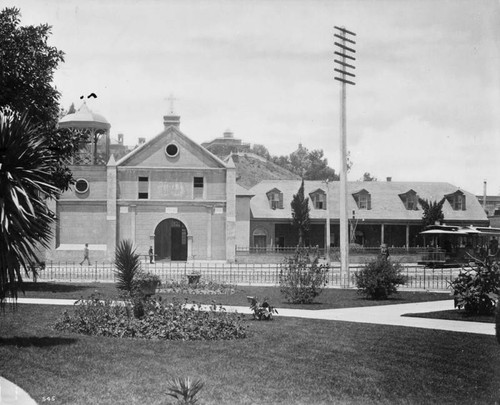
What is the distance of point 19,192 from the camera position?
9.98m

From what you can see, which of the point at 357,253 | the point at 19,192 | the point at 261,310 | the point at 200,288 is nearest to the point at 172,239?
the point at 357,253

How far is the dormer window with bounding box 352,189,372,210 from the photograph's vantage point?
5400cm

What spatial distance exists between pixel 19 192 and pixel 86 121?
35072 millimetres

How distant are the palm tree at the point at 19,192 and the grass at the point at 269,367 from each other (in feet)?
5.47

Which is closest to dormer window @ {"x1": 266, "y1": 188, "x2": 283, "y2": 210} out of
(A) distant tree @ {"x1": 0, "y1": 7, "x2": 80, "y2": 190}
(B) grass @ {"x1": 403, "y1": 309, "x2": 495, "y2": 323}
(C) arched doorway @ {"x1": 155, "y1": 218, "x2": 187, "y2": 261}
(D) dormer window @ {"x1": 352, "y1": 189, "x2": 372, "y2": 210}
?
(D) dormer window @ {"x1": 352, "y1": 189, "x2": 372, "y2": 210}

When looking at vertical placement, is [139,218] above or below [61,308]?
above

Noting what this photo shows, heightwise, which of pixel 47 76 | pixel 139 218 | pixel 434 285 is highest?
pixel 47 76

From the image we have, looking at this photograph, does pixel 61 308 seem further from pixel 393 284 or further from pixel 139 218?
pixel 139 218

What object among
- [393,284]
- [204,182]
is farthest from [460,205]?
[393,284]

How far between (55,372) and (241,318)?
5186 mm

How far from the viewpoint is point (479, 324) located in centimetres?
1514

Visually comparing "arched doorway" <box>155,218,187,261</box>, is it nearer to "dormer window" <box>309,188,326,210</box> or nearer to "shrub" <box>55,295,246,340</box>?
"dormer window" <box>309,188,326,210</box>

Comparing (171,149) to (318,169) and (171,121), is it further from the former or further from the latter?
(318,169)

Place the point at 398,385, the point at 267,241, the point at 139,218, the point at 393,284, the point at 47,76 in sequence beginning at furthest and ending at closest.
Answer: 1. the point at 267,241
2. the point at 139,218
3. the point at 47,76
4. the point at 393,284
5. the point at 398,385
